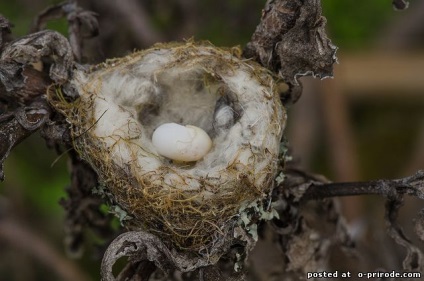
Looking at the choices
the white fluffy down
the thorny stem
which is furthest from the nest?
the thorny stem

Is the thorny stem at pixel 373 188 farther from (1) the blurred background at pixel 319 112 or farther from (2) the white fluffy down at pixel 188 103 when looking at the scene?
(1) the blurred background at pixel 319 112

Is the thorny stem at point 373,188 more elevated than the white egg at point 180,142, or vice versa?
the white egg at point 180,142

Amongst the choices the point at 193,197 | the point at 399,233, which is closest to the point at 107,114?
the point at 193,197

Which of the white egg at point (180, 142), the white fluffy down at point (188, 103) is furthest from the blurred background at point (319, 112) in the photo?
the white egg at point (180, 142)

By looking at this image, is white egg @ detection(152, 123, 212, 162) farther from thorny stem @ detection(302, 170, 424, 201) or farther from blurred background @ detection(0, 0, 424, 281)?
blurred background @ detection(0, 0, 424, 281)

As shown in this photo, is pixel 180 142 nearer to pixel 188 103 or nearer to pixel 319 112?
pixel 188 103

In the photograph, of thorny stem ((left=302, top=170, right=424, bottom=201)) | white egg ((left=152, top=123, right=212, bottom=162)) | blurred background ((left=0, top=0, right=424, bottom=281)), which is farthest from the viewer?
blurred background ((left=0, top=0, right=424, bottom=281))

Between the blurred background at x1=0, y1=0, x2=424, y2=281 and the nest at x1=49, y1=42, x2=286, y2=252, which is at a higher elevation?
the blurred background at x1=0, y1=0, x2=424, y2=281

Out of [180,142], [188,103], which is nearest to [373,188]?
[180,142]
